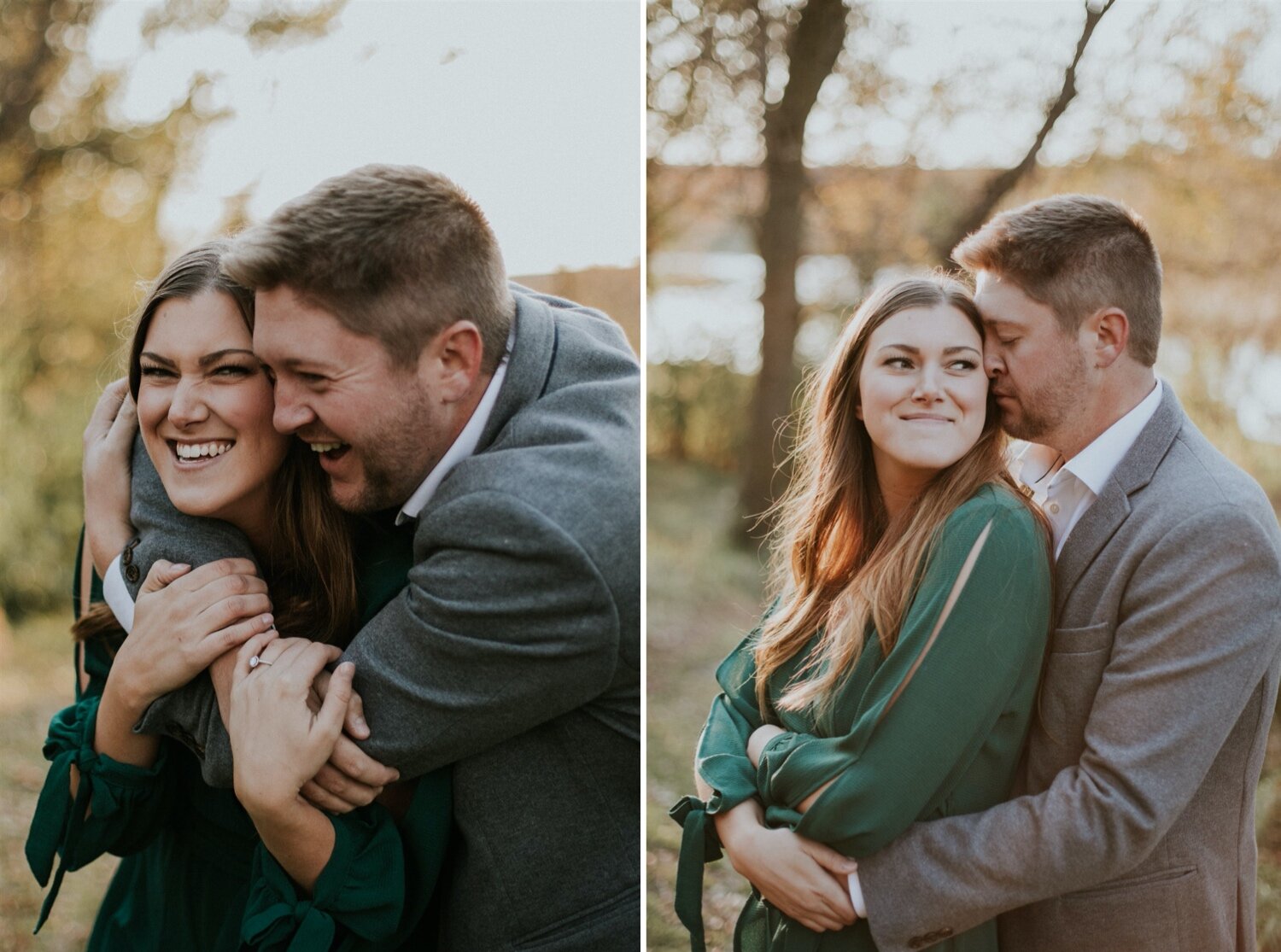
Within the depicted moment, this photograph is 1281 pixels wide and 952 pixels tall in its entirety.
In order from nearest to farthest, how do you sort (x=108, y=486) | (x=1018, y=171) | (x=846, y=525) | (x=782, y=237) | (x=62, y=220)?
(x=846, y=525)
(x=108, y=486)
(x=1018, y=171)
(x=62, y=220)
(x=782, y=237)

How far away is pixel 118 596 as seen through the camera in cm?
248

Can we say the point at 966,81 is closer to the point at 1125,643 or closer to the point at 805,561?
the point at 805,561

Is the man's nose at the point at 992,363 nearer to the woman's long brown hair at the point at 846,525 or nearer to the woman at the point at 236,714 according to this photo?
the woman's long brown hair at the point at 846,525

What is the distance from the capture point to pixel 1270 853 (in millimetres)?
2750

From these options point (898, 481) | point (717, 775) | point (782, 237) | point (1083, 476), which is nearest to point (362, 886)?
point (717, 775)

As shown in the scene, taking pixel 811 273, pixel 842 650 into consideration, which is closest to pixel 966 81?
pixel 811 273

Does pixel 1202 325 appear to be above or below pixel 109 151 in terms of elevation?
below

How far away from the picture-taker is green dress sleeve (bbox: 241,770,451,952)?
227cm

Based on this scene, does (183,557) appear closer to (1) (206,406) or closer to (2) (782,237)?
(1) (206,406)

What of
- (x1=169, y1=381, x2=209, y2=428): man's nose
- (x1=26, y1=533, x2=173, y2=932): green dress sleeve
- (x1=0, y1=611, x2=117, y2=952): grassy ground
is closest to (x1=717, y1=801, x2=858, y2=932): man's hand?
(x1=26, y1=533, x2=173, y2=932): green dress sleeve

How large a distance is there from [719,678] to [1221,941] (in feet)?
3.78

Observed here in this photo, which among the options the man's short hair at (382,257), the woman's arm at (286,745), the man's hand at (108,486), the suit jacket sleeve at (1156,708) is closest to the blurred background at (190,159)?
the man's hand at (108,486)

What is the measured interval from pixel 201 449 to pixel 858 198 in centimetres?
210

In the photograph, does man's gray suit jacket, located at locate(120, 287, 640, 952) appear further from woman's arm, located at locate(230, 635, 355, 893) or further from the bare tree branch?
the bare tree branch
